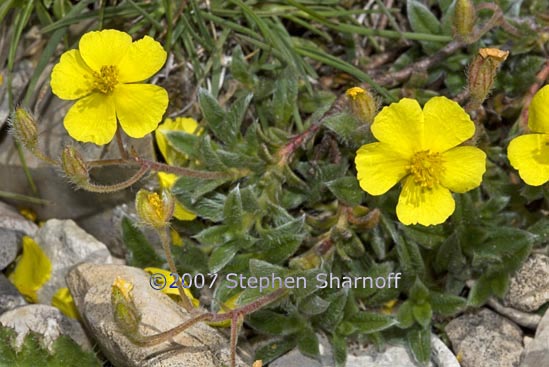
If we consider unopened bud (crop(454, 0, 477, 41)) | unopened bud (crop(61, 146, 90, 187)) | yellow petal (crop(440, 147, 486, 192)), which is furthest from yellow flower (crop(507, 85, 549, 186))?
unopened bud (crop(61, 146, 90, 187))

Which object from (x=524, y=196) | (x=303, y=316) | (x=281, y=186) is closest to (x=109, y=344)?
(x=303, y=316)

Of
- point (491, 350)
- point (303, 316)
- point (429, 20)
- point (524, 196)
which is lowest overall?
point (491, 350)

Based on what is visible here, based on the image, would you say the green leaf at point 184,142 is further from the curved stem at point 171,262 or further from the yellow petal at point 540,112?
the yellow petal at point 540,112

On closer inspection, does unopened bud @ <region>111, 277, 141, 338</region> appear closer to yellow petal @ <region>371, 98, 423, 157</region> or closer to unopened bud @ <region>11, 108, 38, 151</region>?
unopened bud @ <region>11, 108, 38, 151</region>

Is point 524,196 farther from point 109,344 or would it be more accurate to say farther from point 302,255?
point 109,344

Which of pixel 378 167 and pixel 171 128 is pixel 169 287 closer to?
pixel 171 128

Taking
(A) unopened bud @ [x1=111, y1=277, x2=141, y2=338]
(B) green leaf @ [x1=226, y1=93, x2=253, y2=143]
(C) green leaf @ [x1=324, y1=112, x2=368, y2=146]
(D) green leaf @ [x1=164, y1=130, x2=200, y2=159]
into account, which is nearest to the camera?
(A) unopened bud @ [x1=111, y1=277, x2=141, y2=338]
